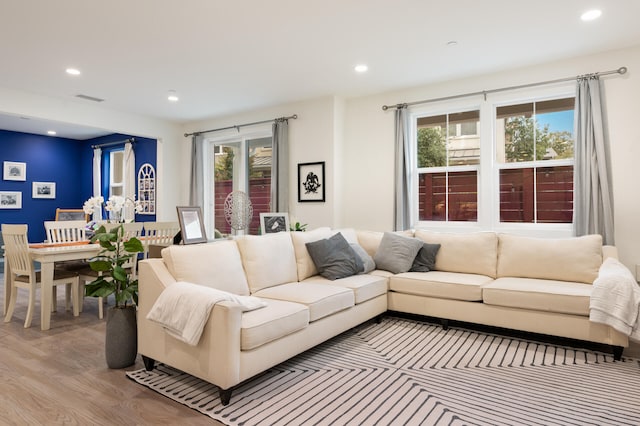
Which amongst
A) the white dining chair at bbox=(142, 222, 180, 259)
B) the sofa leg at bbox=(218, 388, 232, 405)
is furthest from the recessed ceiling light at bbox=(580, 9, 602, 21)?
the white dining chair at bbox=(142, 222, 180, 259)

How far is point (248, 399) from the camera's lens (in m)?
2.28

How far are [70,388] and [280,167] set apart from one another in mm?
3976

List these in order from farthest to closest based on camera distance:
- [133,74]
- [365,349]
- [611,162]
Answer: [133,74] → [611,162] → [365,349]

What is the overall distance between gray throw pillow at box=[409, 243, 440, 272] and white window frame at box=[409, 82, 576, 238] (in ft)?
3.08

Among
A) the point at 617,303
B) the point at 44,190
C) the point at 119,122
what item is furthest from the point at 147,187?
the point at 617,303

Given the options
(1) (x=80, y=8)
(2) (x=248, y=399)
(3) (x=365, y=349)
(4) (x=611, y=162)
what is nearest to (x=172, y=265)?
(2) (x=248, y=399)

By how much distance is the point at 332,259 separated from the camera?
3742 mm

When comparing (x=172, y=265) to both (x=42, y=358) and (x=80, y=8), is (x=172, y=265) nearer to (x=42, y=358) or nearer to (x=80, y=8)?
(x=42, y=358)

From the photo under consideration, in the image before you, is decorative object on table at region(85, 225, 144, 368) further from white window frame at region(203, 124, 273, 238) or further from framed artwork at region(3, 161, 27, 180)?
framed artwork at region(3, 161, 27, 180)

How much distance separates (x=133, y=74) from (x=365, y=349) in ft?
13.0

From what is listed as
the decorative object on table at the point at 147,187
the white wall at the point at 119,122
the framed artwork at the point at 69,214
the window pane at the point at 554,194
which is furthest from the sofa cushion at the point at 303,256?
the framed artwork at the point at 69,214

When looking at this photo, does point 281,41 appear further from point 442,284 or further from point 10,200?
point 10,200

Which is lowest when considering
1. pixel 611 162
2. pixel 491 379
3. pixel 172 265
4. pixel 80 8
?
pixel 491 379

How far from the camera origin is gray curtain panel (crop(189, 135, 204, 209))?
22.7ft
